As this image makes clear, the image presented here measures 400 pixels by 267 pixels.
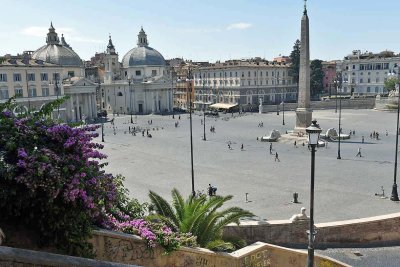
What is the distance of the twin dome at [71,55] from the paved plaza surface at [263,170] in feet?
100

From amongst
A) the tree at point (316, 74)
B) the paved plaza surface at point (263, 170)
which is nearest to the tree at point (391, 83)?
the tree at point (316, 74)

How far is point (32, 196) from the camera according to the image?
6609 millimetres

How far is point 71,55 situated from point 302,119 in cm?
4849

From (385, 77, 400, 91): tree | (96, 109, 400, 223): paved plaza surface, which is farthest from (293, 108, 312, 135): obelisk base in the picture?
(385, 77, 400, 91): tree

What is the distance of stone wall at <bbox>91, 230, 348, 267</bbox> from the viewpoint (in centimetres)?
786

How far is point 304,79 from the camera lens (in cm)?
4134

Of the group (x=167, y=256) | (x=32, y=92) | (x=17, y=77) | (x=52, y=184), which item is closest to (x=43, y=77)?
(x=32, y=92)

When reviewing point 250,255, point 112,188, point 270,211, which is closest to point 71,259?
point 112,188

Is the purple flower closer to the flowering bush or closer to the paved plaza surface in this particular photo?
the flowering bush

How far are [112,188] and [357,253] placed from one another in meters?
9.54

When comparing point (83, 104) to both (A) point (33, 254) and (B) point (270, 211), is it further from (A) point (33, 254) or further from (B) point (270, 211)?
(A) point (33, 254)

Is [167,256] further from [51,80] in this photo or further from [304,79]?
[51,80]

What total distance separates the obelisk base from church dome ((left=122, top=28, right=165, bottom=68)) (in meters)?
49.9

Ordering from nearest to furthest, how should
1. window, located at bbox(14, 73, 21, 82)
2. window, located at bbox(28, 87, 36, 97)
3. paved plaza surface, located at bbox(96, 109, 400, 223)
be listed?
paved plaza surface, located at bbox(96, 109, 400, 223)
window, located at bbox(14, 73, 21, 82)
window, located at bbox(28, 87, 36, 97)
